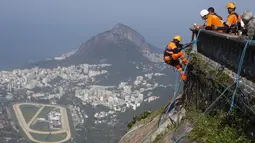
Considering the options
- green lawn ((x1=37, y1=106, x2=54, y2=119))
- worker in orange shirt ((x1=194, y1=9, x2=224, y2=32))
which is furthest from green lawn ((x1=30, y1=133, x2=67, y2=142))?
worker in orange shirt ((x1=194, y1=9, x2=224, y2=32))

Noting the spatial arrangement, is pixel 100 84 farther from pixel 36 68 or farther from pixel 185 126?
pixel 185 126

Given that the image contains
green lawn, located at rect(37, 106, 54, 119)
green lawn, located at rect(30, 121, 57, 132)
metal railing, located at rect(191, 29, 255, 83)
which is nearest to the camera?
metal railing, located at rect(191, 29, 255, 83)

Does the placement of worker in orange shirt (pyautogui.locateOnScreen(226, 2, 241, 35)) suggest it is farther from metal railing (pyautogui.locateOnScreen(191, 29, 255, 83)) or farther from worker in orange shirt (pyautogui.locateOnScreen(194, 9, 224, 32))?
metal railing (pyautogui.locateOnScreen(191, 29, 255, 83))

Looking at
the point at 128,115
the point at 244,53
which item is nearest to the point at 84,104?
the point at 128,115

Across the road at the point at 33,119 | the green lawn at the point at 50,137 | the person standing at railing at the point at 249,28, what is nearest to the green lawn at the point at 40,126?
the road at the point at 33,119

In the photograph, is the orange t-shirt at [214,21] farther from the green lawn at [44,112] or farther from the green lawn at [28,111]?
the green lawn at [44,112]

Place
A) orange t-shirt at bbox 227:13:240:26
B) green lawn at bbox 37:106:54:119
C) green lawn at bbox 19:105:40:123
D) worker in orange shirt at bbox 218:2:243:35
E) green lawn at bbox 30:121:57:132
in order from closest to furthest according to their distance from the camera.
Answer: worker in orange shirt at bbox 218:2:243:35, orange t-shirt at bbox 227:13:240:26, green lawn at bbox 30:121:57:132, green lawn at bbox 19:105:40:123, green lawn at bbox 37:106:54:119
